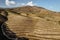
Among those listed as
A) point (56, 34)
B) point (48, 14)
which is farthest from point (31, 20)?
point (56, 34)

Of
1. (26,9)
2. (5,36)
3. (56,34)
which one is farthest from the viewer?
(26,9)

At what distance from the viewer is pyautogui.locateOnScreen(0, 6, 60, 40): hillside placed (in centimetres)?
200

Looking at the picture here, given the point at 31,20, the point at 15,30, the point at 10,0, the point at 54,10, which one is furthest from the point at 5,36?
the point at 54,10

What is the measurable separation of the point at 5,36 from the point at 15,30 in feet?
0.49

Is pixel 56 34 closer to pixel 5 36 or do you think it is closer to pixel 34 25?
pixel 34 25

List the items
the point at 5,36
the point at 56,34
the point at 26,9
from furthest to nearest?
the point at 26,9 → the point at 5,36 → the point at 56,34

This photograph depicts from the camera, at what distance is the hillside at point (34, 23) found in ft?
6.57

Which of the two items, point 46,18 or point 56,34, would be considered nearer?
point 56,34

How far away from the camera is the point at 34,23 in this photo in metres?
2.12

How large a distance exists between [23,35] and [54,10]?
514mm

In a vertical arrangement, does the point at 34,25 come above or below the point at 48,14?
below

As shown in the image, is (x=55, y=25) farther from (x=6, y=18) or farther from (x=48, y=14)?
(x=6, y=18)

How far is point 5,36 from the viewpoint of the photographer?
212cm

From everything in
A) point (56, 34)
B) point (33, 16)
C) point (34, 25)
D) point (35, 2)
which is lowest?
point (56, 34)
